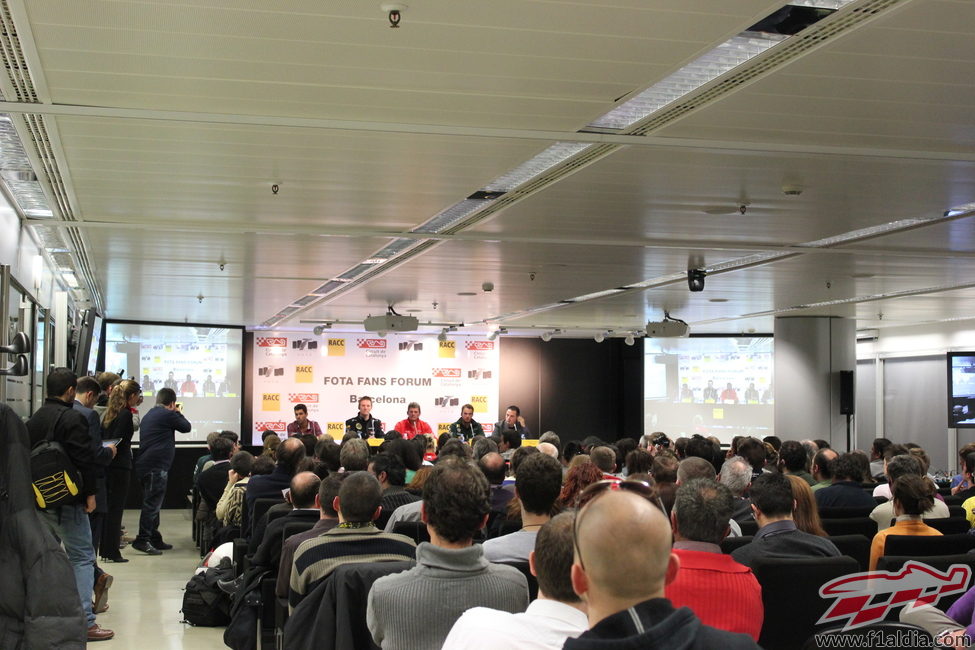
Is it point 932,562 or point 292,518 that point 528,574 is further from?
point 292,518

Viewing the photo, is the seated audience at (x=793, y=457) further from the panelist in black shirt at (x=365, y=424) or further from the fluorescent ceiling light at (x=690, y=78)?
the panelist in black shirt at (x=365, y=424)

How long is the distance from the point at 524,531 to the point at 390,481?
117 inches

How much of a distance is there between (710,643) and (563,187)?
5348 millimetres

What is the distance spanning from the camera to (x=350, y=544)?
4.04 meters

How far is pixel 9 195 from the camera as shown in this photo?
23.6 ft

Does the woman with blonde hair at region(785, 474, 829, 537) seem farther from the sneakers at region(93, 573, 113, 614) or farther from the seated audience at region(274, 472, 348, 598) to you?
the sneakers at region(93, 573, 113, 614)

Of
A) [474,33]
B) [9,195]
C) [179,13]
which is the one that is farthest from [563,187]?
[9,195]

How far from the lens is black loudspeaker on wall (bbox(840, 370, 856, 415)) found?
15961mm

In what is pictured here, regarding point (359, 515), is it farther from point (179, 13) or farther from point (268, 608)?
point (179, 13)

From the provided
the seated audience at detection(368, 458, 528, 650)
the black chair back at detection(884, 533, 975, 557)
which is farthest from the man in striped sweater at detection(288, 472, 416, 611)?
the black chair back at detection(884, 533, 975, 557)

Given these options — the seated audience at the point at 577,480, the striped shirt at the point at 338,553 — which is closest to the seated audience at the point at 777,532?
the seated audience at the point at 577,480

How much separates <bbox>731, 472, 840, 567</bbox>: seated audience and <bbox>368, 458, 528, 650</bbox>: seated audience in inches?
60.4

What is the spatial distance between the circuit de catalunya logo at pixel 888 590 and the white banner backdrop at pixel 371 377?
1546cm

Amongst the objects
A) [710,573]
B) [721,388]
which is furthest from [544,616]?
[721,388]
